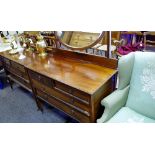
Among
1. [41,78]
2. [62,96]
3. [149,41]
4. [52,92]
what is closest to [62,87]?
Result: [62,96]

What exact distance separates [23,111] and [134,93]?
5.09ft

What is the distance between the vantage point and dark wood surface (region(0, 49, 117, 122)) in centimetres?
128

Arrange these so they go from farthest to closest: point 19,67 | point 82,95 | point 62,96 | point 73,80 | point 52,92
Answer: point 19,67, point 52,92, point 62,96, point 73,80, point 82,95

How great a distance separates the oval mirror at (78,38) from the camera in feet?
4.98

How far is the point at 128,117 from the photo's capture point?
1.29m

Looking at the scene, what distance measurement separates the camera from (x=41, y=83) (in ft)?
5.62

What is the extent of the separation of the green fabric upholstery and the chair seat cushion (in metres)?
0.04

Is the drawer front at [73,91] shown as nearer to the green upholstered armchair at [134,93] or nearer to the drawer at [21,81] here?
the green upholstered armchair at [134,93]

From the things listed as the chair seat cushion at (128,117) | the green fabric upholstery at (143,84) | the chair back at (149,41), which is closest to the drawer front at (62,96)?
the chair seat cushion at (128,117)

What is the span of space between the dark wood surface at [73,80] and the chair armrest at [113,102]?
0.08 meters

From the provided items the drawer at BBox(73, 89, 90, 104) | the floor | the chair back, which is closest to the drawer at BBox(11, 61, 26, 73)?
the floor

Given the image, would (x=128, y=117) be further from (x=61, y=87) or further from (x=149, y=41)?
(x=149, y=41)
